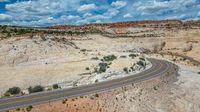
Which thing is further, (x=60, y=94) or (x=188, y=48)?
(x=188, y=48)

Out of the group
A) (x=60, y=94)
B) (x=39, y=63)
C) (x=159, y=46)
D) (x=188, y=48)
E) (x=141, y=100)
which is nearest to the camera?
(x=60, y=94)

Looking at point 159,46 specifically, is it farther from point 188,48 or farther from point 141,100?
point 141,100

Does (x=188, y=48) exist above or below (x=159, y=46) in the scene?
below

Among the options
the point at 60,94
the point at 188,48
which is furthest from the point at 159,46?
the point at 60,94

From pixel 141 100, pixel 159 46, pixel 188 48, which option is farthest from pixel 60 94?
pixel 159 46

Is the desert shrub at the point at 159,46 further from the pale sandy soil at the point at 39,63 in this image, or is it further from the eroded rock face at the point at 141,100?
the eroded rock face at the point at 141,100

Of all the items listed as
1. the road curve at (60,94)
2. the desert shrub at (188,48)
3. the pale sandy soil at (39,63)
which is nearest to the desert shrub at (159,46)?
the desert shrub at (188,48)

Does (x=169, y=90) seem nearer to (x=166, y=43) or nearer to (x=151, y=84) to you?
(x=151, y=84)

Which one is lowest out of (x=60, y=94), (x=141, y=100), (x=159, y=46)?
(x=159, y=46)

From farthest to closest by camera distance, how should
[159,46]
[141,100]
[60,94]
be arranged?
[159,46] < [141,100] < [60,94]

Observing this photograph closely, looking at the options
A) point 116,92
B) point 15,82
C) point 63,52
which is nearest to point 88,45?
point 63,52

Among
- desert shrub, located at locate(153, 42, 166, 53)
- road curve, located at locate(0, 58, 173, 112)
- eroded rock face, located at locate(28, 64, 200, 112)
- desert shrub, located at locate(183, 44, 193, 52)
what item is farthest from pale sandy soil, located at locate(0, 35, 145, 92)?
desert shrub, located at locate(183, 44, 193, 52)

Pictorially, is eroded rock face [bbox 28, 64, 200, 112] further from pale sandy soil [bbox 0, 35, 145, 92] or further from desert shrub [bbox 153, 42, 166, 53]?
desert shrub [bbox 153, 42, 166, 53]
